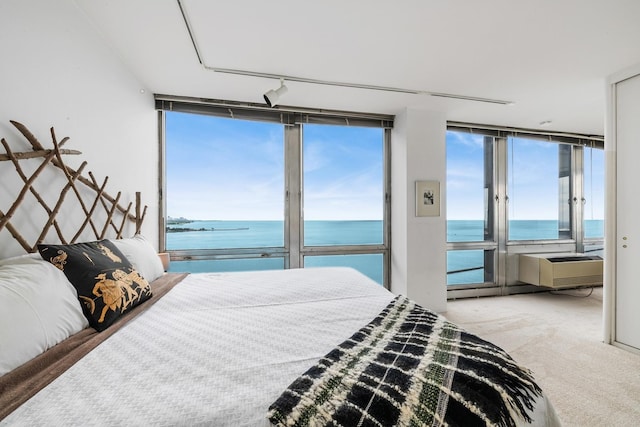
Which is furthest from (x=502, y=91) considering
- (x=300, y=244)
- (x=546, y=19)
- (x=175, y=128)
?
(x=175, y=128)

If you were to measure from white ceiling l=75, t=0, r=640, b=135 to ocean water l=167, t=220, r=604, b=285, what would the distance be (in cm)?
153

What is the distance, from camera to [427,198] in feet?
11.6

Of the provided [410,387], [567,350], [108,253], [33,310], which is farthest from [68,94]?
[567,350]

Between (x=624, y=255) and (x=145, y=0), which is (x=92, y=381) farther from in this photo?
(x=624, y=255)

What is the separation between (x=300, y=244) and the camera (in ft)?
11.8

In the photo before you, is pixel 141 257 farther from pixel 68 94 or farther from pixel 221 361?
pixel 221 361

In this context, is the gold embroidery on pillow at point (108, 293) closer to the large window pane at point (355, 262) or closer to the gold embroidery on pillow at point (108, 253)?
the gold embroidery on pillow at point (108, 253)

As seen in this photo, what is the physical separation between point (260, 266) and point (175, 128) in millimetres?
1933

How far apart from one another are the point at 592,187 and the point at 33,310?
677 cm

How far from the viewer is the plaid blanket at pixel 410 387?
76 centimetres

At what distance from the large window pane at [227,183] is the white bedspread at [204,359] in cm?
174

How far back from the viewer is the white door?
2.44m

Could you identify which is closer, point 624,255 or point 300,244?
point 624,255

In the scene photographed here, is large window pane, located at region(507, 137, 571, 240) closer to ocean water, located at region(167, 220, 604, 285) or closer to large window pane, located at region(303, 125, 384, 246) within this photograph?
ocean water, located at region(167, 220, 604, 285)
